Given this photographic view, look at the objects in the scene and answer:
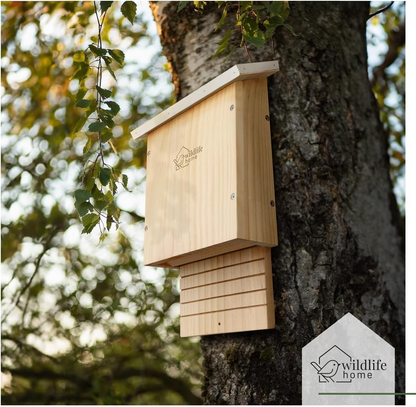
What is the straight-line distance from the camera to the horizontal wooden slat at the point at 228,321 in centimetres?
128

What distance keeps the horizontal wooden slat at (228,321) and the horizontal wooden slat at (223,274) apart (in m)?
0.08

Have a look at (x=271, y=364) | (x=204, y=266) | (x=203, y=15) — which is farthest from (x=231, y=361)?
(x=203, y=15)

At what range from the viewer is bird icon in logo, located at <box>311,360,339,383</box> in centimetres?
127

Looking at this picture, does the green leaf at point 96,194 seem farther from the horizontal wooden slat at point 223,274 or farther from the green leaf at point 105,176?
the horizontal wooden slat at point 223,274

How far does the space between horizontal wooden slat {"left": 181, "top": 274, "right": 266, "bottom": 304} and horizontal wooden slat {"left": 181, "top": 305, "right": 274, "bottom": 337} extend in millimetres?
46

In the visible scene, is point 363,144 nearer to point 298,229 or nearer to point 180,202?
point 298,229

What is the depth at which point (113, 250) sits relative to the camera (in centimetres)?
358

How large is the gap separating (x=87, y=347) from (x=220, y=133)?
247 cm

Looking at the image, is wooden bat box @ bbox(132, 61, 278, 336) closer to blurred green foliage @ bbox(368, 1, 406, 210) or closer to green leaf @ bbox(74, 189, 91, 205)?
green leaf @ bbox(74, 189, 91, 205)

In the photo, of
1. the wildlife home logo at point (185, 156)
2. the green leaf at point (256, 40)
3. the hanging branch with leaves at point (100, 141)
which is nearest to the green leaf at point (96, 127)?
the hanging branch with leaves at point (100, 141)

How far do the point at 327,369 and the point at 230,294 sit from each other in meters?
0.29

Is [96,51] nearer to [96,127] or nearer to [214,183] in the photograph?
[96,127]

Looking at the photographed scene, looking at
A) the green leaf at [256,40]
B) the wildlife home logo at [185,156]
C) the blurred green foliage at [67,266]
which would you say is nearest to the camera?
the green leaf at [256,40]

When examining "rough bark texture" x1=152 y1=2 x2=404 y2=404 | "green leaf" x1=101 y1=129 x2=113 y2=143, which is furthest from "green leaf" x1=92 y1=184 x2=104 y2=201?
"rough bark texture" x1=152 y1=2 x2=404 y2=404
